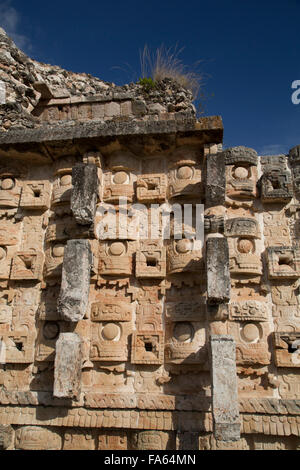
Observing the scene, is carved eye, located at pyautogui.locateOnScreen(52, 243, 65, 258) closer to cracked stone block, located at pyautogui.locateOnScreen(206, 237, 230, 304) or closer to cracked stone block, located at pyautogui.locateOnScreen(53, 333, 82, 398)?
cracked stone block, located at pyautogui.locateOnScreen(53, 333, 82, 398)

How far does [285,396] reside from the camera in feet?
15.1

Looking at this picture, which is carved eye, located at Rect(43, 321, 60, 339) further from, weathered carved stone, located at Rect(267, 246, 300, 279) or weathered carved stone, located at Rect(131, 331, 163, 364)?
weathered carved stone, located at Rect(267, 246, 300, 279)

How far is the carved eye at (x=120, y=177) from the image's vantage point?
573 centimetres

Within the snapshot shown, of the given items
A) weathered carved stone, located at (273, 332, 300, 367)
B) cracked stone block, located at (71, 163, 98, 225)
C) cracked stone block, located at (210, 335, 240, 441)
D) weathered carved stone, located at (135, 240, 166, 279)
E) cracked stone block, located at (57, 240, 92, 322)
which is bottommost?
cracked stone block, located at (210, 335, 240, 441)

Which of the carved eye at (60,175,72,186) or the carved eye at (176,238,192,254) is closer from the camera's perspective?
the carved eye at (176,238,192,254)

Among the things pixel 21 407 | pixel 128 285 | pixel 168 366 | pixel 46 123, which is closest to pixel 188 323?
pixel 168 366

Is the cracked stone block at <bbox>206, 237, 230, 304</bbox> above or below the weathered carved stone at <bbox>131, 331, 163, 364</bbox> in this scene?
above

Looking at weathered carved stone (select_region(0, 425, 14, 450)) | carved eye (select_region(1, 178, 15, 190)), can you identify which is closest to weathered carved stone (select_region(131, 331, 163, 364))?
weathered carved stone (select_region(0, 425, 14, 450))

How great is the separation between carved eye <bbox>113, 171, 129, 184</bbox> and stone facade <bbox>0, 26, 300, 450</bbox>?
3 centimetres

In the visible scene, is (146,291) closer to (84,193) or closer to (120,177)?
(84,193)

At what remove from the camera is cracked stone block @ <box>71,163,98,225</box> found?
523 centimetres

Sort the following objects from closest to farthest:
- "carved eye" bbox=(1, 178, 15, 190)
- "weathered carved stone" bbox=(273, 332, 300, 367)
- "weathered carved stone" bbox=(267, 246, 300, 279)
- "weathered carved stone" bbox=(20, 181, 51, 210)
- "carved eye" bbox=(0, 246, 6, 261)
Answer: "weathered carved stone" bbox=(273, 332, 300, 367), "weathered carved stone" bbox=(267, 246, 300, 279), "carved eye" bbox=(0, 246, 6, 261), "weathered carved stone" bbox=(20, 181, 51, 210), "carved eye" bbox=(1, 178, 15, 190)

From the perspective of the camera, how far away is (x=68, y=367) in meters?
4.53

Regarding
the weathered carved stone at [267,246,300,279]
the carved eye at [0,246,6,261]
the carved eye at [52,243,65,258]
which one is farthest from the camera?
the carved eye at [0,246,6,261]
